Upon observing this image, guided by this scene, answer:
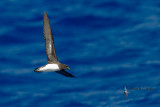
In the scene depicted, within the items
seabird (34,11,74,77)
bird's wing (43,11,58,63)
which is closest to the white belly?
seabird (34,11,74,77)

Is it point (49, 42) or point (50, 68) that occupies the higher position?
point (49, 42)

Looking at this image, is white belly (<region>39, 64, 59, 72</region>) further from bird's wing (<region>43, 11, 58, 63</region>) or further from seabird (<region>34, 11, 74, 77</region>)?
bird's wing (<region>43, 11, 58, 63</region>)

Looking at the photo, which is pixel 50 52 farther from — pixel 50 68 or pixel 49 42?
pixel 50 68

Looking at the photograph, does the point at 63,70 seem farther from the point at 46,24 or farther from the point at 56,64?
the point at 46,24

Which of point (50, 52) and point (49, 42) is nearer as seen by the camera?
point (49, 42)

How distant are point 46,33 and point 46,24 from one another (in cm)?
54

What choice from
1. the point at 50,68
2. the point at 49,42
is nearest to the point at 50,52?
the point at 49,42

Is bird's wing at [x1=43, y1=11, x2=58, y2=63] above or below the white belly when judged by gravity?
above

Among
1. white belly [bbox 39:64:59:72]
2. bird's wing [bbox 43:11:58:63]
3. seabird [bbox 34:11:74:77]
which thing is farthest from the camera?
bird's wing [bbox 43:11:58:63]

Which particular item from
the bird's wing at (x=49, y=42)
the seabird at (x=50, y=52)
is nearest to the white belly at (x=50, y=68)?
the seabird at (x=50, y=52)

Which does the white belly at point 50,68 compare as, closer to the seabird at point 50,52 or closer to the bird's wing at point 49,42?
the seabird at point 50,52

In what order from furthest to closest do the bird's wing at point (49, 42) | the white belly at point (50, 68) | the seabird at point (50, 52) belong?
the bird's wing at point (49, 42)
the seabird at point (50, 52)
the white belly at point (50, 68)

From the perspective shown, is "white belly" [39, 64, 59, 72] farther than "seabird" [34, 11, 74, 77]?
No

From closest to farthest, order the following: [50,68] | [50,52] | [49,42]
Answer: [50,68]
[49,42]
[50,52]
